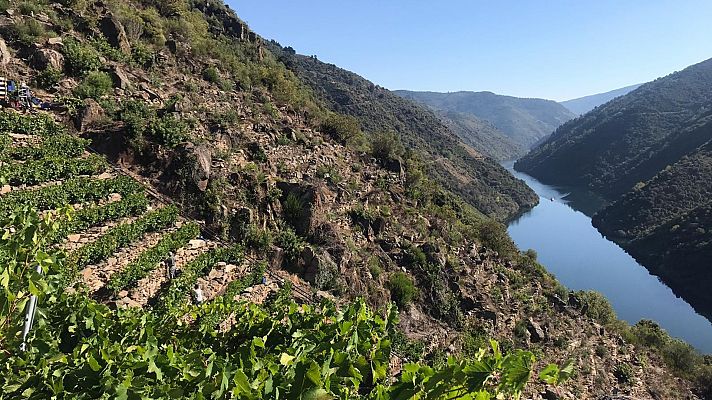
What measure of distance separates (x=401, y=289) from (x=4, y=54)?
54.3 ft

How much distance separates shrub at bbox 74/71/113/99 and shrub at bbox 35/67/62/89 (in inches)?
31.6

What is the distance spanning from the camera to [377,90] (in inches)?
3944

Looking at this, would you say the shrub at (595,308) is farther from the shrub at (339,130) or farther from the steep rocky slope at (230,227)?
the shrub at (339,130)

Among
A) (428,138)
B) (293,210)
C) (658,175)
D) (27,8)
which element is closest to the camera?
(293,210)

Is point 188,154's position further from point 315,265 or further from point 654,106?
point 654,106

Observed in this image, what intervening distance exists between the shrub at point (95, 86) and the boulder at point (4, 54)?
90.0 inches

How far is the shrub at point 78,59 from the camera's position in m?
16.9

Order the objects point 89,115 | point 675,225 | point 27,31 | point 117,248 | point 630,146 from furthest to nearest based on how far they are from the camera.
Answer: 1. point 630,146
2. point 675,225
3. point 27,31
4. point 89,115
5. point 117,248

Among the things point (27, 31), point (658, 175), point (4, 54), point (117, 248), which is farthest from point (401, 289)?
point (658, 175)

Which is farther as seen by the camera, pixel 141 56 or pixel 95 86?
pixel 141 56

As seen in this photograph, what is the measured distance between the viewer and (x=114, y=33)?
20.7 m

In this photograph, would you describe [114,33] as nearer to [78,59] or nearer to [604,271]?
[78,59]

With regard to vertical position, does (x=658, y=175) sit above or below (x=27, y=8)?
above

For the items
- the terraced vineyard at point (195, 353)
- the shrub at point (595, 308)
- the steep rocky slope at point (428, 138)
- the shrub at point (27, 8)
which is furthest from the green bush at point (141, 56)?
the steep rocky slope at point (428, 138)
